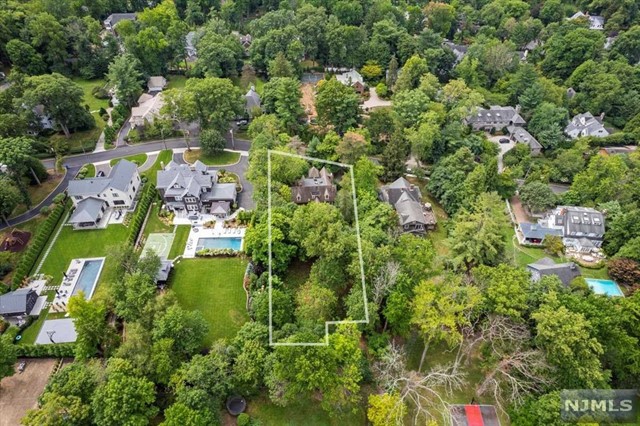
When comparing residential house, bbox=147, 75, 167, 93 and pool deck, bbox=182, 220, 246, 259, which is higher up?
residential house, bbox=147, 75, 167, 93

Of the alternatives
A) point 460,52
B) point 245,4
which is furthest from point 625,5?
point 245,4

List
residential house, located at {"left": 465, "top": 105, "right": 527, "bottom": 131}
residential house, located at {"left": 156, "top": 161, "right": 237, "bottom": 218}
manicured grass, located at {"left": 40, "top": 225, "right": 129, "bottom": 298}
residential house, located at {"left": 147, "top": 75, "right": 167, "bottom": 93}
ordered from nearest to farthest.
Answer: manicured grass, located at {"left": 40, "top": 225, "right": 129, "bottom": 298} < residential house, located at {"left": 156, "top": 161, "right": 237, "bottom": 218} < residential house, located at {"left": 465, "top": 105, "right": 527, "bottom": 131} < residential house, located at {"left": 147, "top": 75, "right": 167, "bottom": 93}

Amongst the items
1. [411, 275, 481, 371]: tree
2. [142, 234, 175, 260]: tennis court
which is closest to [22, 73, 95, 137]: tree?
[142, 234, 175, 260]: tennis court

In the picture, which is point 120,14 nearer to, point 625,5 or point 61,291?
point 61,291

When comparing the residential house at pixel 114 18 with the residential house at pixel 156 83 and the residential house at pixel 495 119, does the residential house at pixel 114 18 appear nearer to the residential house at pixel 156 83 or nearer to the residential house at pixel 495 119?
the residential house at pixel 156 83

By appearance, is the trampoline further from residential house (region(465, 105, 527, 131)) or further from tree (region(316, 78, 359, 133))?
residential house (region(465, 105, 527, 131))

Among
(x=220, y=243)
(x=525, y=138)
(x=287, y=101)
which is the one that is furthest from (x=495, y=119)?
(x=220, y=243)
